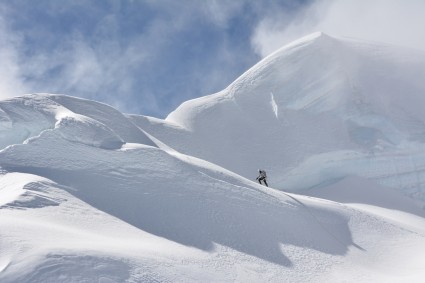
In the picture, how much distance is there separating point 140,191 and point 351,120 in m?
18.7

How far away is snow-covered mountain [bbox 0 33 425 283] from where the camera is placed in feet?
46.7

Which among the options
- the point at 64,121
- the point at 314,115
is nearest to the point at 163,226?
the point at 64,121

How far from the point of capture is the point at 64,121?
21.8 meters

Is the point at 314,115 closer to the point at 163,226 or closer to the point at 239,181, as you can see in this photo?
the point at 239,181

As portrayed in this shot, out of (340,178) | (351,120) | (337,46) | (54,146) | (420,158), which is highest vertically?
(337,46)

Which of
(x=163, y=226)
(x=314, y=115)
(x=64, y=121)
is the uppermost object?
(x=314, y=115)

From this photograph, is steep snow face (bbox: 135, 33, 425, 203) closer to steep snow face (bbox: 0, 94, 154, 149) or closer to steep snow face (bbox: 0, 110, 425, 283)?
steep snow face (bbox: 0, 94, 154, 149)

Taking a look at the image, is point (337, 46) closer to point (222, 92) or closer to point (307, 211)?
point (222, 92)

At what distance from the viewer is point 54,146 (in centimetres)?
2052

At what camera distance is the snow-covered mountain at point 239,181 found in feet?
46.7

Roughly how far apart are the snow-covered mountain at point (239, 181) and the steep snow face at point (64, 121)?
8 centimetres

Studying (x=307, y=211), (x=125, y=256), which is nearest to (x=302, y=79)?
(x=307, y=211)

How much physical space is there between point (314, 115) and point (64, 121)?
1763 centimetres

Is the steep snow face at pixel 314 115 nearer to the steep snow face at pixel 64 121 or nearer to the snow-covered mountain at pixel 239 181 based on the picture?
the snow-covered mountain at pixel 239 181
